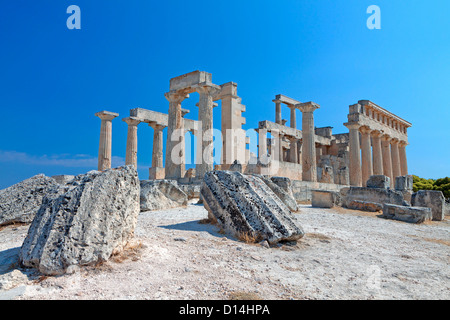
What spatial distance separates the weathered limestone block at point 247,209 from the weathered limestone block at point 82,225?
159 cm

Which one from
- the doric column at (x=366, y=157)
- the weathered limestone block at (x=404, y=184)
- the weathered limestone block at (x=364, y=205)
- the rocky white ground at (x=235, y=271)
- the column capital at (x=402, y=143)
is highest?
the column capital at (x=402, y=143)

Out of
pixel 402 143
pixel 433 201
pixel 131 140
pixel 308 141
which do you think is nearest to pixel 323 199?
pixel 433 201

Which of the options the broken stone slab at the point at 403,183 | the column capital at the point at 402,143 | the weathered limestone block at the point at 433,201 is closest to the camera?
the weathered limestone block at the point at 433,201

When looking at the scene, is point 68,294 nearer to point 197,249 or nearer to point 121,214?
point 121,214

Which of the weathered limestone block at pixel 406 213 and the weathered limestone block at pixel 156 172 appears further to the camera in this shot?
the weathered limestone block at pixel 156 172

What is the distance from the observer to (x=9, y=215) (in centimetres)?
581

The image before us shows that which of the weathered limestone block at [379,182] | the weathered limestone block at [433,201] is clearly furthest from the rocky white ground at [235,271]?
the weathered limestone block at [379,182]

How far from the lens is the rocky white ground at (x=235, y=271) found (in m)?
2.60

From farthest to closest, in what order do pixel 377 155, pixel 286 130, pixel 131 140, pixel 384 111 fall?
pixel 286 130 → pixel 384 111 → pixel 377 155 → pixel 131 140

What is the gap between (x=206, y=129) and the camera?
52.2 ft

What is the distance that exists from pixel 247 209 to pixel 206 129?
11.4 meters

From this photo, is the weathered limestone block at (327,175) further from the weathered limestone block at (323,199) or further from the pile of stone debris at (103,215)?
the pile of stone debris at (103,215)

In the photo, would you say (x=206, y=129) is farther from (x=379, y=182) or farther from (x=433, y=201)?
(x=433, y=201)
